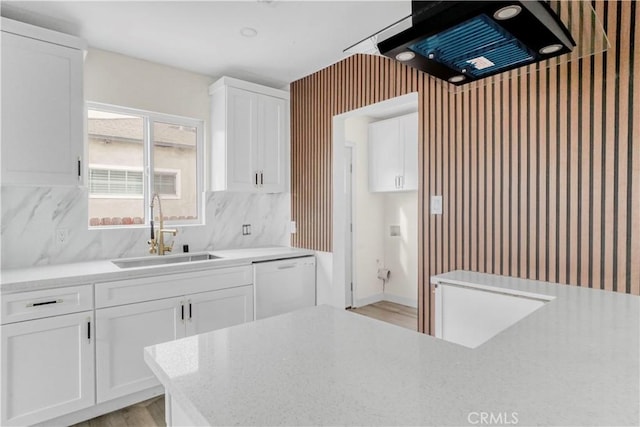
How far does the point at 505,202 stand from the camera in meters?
2.04

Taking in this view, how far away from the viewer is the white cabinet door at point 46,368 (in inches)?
73.0

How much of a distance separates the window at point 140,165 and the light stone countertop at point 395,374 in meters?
2.22

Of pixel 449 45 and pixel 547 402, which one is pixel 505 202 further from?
pixel 547 402

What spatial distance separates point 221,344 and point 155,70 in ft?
8.92

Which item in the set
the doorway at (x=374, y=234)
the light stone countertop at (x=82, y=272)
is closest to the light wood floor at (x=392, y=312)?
the doorway at (x=374, y=234)

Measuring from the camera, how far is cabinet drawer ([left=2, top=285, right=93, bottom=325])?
1.84m

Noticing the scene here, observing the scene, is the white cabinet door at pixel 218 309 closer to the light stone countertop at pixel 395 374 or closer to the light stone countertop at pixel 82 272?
the light stone countertop at pixel 82 272

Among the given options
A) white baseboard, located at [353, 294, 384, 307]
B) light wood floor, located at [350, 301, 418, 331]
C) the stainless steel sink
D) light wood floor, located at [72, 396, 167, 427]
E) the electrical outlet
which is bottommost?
light wood floor, located at [72, 396, 167, 427]

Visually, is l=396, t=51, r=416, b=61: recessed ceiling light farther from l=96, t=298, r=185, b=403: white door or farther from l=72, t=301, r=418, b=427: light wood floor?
l=72, t=301, r=418, b=427: light wood floor

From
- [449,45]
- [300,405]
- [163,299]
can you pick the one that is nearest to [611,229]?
[449,45]

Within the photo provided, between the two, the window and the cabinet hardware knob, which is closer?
the cabinet hardware knob

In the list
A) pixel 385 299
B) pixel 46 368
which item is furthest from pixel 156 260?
pixel 385 299

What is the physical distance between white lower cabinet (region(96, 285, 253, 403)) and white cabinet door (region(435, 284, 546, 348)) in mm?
1595

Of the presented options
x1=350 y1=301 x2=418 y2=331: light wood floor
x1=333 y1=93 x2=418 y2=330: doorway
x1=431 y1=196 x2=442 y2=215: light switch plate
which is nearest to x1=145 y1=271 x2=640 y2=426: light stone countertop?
x1=431 y1=196 x2=442 y2=215: light switch plate
